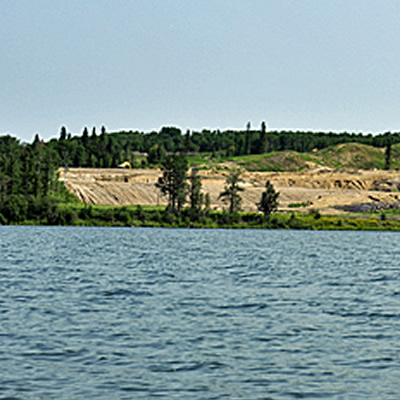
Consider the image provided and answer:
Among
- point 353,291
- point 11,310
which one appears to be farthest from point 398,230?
point 11,310

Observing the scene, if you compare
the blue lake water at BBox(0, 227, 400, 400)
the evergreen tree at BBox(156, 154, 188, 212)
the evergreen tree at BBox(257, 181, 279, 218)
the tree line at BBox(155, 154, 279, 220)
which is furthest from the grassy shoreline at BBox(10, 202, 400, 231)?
the blue lake water at BBox(0, 227, 400, 400)

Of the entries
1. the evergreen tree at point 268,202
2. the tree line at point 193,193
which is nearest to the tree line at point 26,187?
the tree line at point 193,193

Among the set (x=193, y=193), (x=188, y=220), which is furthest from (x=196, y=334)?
(x=193, y=193)

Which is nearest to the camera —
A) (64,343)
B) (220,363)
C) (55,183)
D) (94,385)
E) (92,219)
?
(94,385)

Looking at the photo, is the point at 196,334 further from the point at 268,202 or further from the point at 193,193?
the point at 193,193

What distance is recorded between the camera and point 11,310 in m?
31.6

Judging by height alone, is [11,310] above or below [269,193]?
below

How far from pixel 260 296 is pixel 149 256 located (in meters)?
28.7

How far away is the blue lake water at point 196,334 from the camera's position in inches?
817

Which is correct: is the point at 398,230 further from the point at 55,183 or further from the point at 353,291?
the point at 353,291

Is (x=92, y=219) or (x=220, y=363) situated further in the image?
(x=92, y=219)

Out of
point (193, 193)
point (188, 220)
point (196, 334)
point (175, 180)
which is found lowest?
point (196, 334)

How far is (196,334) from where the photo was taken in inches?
1075

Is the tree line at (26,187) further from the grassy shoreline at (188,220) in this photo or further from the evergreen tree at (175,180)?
the evergreen tree at (175,180)
